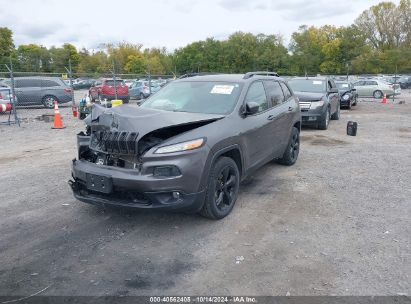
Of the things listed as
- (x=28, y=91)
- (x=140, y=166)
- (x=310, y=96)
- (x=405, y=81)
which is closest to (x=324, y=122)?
(x=310, y=96)

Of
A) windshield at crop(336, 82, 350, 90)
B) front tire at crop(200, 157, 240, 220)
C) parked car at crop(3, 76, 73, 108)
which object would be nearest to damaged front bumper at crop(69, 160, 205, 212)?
front tire at crop(200, 157, 240, 220)

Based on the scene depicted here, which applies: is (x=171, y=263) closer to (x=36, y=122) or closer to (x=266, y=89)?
(x=266, y=89)

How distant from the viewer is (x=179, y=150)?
152 inches

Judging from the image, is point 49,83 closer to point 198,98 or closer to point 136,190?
point 198,98

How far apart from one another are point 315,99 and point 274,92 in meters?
5.71

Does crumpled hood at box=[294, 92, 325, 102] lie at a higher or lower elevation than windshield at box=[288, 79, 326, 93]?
lower

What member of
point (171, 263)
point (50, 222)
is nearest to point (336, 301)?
point (171, 263)

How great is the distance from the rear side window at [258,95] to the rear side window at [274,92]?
9.3 inches

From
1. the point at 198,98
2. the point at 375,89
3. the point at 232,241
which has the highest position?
the point at 198,98

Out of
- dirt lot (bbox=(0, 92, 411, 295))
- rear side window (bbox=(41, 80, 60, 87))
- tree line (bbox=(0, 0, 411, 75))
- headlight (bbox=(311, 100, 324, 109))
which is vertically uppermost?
tree line (bbox=(0, 0, 411, 75))

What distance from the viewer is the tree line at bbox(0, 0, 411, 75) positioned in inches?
2227

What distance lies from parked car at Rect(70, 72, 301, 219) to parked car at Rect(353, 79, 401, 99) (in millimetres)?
23241

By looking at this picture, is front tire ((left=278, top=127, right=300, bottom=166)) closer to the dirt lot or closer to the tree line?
the dirt lot

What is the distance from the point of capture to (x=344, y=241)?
3932 mm
